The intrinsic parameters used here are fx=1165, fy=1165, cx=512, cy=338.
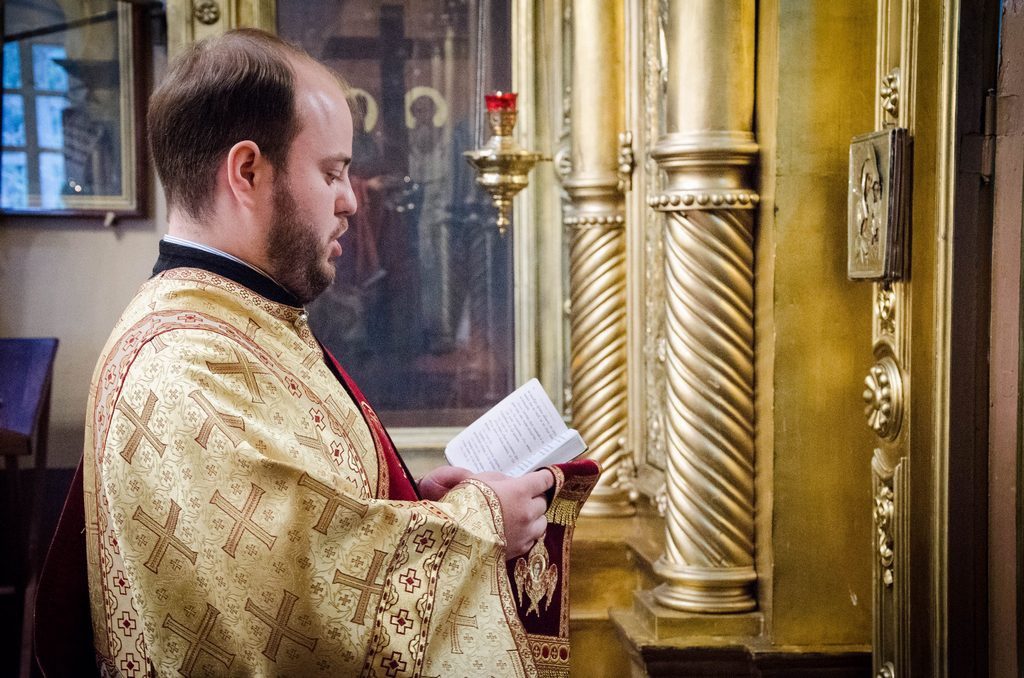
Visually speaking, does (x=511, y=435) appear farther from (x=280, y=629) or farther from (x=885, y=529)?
(x=885, y=529)

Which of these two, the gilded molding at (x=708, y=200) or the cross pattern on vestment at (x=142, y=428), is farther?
the gilded molding at (x=708, y=200)

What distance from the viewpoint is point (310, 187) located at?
1.78 metres

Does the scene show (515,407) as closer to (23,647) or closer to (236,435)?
(236,435)

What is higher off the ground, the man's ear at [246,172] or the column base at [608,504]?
the man's ear at [246,172]

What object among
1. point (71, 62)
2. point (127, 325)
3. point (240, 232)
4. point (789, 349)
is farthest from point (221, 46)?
point (71, 62)

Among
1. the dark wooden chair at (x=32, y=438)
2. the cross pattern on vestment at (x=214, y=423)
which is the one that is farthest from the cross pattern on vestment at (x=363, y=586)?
the dark wooden chair at (x=32, y=438)

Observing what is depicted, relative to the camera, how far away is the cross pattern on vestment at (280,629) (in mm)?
1516

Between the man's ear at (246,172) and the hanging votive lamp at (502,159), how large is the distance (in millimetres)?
1948

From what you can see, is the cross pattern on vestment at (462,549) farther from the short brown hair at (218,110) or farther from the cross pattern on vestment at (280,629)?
the short brown hair at (218,110)

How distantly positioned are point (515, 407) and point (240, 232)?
62 centimetres

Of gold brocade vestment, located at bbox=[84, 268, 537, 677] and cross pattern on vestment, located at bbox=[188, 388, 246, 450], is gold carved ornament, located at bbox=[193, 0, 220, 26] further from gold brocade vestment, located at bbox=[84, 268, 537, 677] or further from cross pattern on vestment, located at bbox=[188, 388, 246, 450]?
cross pattern on vestment, located at bbox=[188, 388, 246, 450]

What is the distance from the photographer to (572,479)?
2.03 meters

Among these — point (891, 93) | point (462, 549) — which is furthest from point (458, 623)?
point (891, 93)

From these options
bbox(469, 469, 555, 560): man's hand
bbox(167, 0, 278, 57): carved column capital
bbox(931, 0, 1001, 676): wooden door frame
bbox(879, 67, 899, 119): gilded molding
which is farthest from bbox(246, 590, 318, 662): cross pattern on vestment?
bbox(167, 0, 278, 57): carved column capital
